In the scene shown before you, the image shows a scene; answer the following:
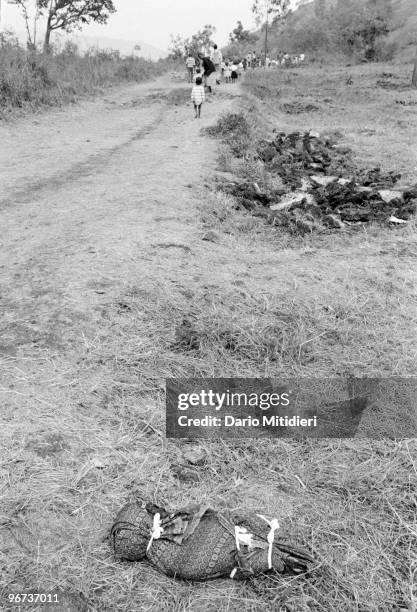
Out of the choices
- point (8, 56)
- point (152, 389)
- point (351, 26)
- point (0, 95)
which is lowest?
point (152, 389)

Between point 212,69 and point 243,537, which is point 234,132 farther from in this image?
point 243,537

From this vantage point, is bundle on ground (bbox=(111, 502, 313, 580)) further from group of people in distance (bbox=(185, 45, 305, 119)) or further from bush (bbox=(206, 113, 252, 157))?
group of people in distance (bbox=(185, 45, 305, 119))

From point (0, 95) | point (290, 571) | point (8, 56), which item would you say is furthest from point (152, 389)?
point (8, 56)

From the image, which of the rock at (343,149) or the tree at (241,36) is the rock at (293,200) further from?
the tree at (241,36)

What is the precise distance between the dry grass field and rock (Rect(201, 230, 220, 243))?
0.28 ft

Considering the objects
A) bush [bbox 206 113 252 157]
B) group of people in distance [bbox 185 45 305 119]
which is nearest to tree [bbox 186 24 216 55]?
group of people in distance [bbox 185 45 305 119]

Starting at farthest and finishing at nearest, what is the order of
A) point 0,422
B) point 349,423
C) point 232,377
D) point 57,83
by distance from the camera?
1. point 57,83
2. point 232,377
3. point 349,423
4. point 0,422

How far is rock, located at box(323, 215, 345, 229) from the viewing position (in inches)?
225

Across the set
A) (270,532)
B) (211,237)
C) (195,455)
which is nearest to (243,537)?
(270,532)

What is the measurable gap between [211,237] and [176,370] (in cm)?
231

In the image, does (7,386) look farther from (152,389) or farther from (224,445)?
(224,445)

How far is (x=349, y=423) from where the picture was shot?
262cm

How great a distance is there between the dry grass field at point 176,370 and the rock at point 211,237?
0.28ft

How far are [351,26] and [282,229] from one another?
157 ft
